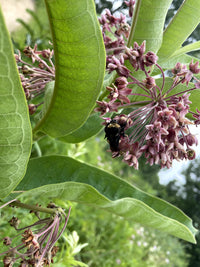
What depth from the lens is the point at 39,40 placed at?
106cm

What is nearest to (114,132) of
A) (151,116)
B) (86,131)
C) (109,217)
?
(151,116)

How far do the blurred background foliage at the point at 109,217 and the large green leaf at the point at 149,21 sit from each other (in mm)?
304

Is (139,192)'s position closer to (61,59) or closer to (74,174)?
(74,174)

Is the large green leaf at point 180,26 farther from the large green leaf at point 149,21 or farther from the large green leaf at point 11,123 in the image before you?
the large green leaf at point 11,123

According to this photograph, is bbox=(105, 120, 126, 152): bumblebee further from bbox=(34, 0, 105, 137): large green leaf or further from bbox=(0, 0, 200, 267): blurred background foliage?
bbox=(0, 0, 200, 267): blurred background foliage

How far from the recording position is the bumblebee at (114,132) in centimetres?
45

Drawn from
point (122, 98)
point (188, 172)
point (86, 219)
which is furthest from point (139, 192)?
point (86, 219)

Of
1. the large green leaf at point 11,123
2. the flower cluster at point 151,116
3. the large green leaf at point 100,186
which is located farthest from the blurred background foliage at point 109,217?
the large green leaf at point 11,123

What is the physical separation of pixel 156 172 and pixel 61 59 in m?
0.63

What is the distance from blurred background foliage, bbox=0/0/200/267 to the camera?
3.26 feet

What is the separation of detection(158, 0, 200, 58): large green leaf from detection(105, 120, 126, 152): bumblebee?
189 millimetres

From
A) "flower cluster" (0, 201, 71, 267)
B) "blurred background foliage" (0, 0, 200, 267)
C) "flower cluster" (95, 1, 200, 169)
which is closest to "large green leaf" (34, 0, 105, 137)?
"flower cluster" (95, 1, 200, 169)

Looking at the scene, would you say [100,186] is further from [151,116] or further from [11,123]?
[11,123]

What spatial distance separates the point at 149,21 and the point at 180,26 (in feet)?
0.29
